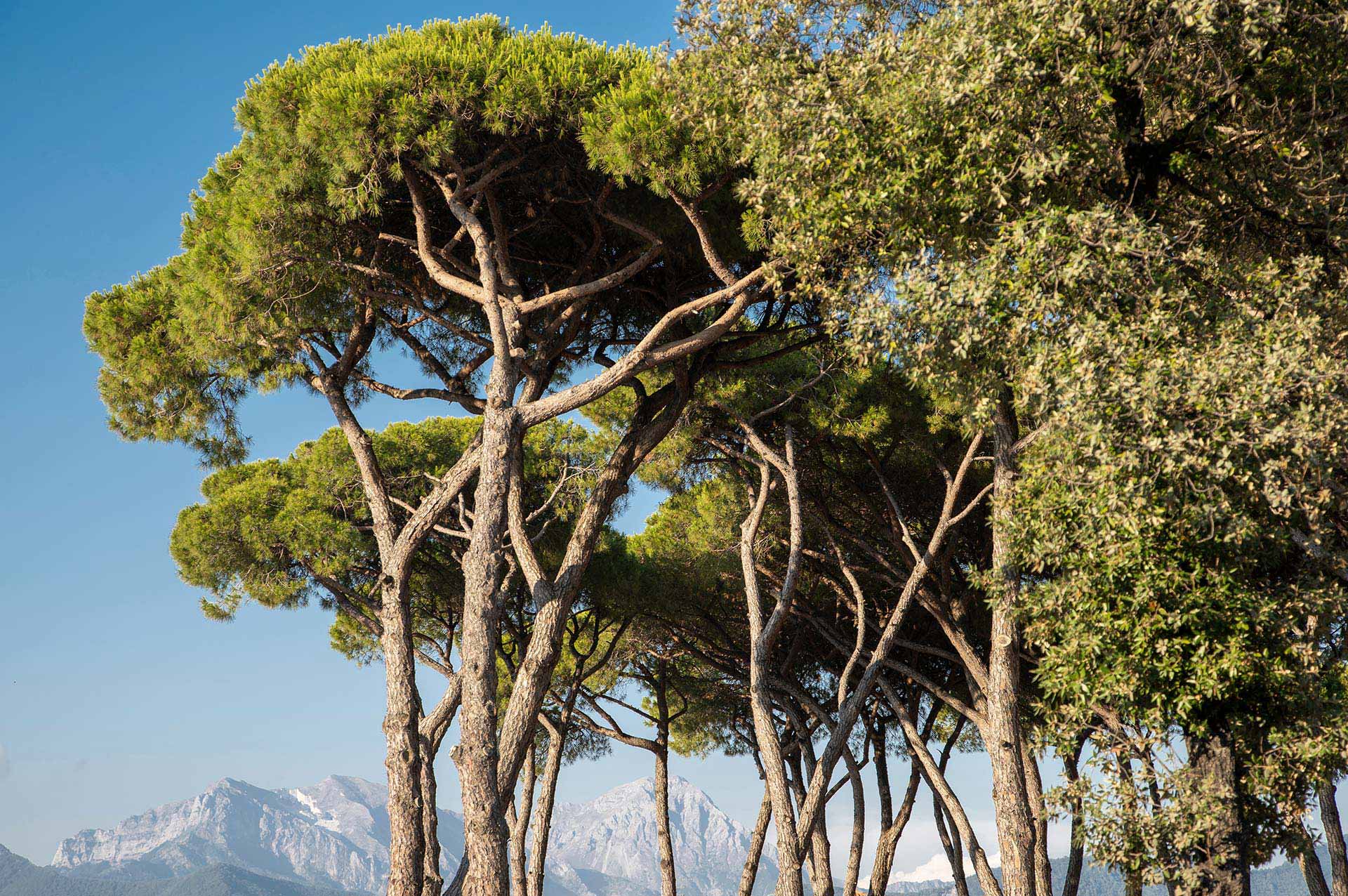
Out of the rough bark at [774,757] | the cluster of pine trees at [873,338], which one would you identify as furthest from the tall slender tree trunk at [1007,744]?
the rough bark at [774,757]

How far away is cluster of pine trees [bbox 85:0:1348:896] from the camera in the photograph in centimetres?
619

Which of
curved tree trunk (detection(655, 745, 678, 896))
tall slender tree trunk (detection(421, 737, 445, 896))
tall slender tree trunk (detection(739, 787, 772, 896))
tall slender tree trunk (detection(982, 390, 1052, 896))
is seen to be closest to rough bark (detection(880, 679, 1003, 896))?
tall slender tree trunk (detection(739, 787, 772, 896))

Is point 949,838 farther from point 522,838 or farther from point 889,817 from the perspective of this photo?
point 522,838

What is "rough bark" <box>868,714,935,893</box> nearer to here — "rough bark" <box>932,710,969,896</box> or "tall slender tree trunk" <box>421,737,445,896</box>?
"rough bark" <box>932,710,969,896</box>

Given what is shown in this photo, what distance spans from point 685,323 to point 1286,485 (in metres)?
6.20

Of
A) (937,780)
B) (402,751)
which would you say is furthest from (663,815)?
(402,751)

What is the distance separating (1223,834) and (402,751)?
6.22 meters

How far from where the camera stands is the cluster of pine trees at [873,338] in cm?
619

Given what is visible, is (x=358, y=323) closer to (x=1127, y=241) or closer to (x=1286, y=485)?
(x=1127, y=241)

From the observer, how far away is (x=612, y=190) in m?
9.55

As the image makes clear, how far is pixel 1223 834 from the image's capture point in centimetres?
634

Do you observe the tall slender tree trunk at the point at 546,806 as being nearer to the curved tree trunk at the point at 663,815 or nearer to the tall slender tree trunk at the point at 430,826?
the curved tree trunk at the point at 663,815

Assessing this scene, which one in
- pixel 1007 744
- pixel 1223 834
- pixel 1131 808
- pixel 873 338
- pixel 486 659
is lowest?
pixel 1223 834

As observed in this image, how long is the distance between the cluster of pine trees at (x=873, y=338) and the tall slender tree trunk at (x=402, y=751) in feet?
0.12
